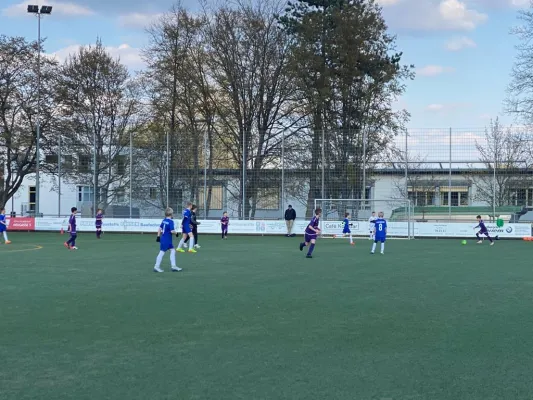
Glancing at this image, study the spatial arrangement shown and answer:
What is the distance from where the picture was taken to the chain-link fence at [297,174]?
115 feet

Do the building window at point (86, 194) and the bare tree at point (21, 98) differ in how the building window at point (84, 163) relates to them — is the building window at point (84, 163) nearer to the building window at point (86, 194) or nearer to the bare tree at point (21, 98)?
the building window at point (86, 194)

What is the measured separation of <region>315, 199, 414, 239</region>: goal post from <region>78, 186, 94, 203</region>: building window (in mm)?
15158

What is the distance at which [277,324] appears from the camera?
8.87m

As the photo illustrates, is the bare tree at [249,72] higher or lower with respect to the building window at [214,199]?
higher

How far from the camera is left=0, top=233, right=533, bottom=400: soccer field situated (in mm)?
5945

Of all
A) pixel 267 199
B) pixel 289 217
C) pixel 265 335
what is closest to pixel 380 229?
pixel 289 217

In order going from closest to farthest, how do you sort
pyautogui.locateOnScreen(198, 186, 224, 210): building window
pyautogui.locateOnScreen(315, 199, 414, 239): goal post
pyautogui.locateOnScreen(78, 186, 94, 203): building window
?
1. pyautogui.locateOnScreen(315, 199, 414, 239): goal post
2. pyautogui.locateOnScreen(198, 186, 224, 210): building window
3. pyautogui.locateOnScreen(78, 186, 94, 203): building window

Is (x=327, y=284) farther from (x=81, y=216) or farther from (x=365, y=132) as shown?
(x=81, y=216)

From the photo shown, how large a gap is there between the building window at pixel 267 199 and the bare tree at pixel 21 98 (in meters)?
18.0

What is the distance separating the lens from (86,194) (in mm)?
39781

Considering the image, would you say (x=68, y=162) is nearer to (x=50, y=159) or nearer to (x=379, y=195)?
(x=50, y=159)

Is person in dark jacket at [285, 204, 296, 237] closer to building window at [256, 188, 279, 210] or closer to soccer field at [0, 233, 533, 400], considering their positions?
building window at [256, 188, 279, 210]

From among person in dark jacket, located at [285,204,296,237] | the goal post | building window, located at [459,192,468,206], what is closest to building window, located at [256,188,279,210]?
person in dark jacket, located at [285,204,296,237]

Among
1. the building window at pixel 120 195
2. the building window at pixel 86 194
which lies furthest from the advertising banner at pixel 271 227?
the building window at pixel 86 194
